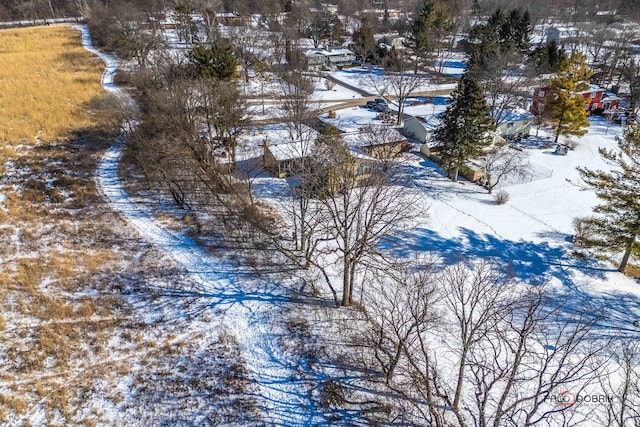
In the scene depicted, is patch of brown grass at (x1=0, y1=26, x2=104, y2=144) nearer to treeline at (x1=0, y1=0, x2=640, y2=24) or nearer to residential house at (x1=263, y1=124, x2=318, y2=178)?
treeline at (x1=0, y1=0, x2=640, y2=24)

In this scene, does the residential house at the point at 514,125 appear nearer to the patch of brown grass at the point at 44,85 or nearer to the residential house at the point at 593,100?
the residential house at the point at 593,100

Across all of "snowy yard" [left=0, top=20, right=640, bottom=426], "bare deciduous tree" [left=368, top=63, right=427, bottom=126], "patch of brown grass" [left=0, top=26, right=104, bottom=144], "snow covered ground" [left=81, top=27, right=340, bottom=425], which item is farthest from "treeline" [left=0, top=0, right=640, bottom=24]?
"snow covered ground" [left=81, top=27, right=340, bottom=425]

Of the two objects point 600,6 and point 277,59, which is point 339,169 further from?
point 600,6

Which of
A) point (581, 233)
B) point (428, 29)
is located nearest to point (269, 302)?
point (581, 233)

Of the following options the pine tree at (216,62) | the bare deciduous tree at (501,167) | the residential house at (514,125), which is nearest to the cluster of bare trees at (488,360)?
the bare deciduous tree at (501,167)

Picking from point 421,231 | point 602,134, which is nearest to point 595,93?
point 602,134

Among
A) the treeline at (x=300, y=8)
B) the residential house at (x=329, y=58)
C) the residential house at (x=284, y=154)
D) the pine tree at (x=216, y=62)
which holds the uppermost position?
the treeline at (x=300, y=8)
